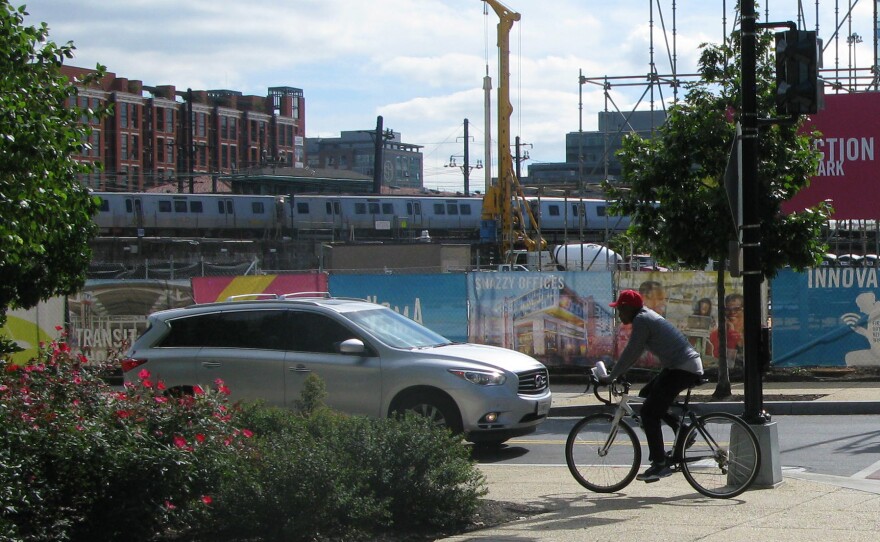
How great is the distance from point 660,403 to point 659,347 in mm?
435

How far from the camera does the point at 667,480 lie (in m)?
9.48

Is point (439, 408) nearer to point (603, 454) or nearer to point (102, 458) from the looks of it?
point (603, 454)

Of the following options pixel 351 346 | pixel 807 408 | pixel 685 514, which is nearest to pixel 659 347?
pixel 685 514

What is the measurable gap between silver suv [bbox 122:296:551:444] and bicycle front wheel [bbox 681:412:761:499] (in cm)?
321

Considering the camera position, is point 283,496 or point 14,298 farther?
point 14,298

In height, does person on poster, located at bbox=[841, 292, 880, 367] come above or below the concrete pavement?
above

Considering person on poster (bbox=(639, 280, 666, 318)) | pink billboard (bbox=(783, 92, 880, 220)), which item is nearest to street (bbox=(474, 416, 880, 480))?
person on poster (bbox=(639, 280, 666, 318))

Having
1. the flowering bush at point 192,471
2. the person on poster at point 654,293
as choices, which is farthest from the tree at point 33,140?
the person on poster at point 654,293

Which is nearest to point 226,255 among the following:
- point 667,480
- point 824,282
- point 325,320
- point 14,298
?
point 14,298

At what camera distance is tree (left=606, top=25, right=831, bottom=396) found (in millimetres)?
16000

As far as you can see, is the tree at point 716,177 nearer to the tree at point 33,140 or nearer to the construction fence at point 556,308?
the construction fence at point 556,308

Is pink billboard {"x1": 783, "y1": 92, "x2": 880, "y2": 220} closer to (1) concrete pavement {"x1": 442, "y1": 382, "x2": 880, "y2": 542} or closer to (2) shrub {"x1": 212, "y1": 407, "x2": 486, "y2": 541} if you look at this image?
(1) concrete pavement {"x1": 442, "y1": 382, "x2": 880, "y2": 542}

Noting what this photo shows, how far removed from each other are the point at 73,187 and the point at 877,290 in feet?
42.9

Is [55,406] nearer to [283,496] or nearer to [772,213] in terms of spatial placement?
[283,496]
